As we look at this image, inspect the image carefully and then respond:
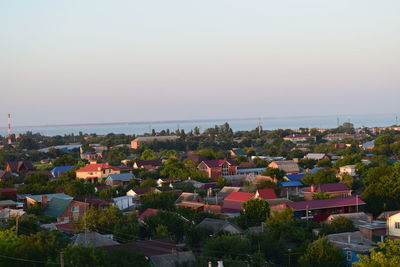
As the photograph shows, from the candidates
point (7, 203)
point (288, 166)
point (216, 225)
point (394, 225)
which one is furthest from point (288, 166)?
point (216, 225)

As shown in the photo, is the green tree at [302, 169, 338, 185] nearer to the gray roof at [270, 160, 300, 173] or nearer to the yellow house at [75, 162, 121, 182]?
the gray roof at [270, 160, 300, 173]

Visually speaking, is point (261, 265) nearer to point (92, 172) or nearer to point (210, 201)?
point (210, 201)

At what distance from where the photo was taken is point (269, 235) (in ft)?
55.1

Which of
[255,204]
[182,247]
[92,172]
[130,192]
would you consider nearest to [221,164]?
[92,172]

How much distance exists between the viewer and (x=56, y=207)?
2445cm

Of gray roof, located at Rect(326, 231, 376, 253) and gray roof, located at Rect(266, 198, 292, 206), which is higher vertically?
gray roof, located at Rect(326, 231, 376, 253)

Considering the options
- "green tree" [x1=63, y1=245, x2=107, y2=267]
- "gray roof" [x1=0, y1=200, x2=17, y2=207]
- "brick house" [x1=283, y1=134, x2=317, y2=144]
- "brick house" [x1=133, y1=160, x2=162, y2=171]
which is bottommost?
"brick house" [x1=283, y1=134, x2=317, y2=144]

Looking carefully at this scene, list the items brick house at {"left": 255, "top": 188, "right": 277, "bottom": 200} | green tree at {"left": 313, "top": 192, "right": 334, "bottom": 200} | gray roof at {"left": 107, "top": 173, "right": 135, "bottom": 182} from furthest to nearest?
gray roof at {"left": 107, "top": 173, "right": 135, "bottom": 182}, brick house at {"left": 255, "top": 188, "right": 277, "bottom": 200}, green tree at {"left": 313, "top": 192, "right": 334, "bottom": 200}

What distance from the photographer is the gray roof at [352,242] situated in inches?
631

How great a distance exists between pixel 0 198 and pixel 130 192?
6.54 metres

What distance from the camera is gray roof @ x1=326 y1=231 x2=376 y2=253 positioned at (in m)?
16.0

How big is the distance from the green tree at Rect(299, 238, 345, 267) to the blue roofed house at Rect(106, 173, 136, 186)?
23149 millimetres

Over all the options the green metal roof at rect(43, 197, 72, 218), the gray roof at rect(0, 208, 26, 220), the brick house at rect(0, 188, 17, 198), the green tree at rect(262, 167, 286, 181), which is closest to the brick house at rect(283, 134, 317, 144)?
the green tree at rect(262, 167, 286, 181)

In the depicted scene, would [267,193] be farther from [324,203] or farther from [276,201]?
[324,203]
